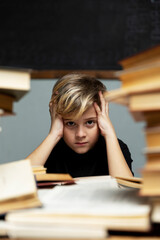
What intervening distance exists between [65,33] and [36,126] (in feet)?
2.16

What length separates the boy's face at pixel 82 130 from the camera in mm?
1417

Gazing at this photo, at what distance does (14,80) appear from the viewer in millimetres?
509

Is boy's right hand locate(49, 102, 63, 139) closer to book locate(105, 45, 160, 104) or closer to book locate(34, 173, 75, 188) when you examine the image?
book locate(34, 173, 75, 188)

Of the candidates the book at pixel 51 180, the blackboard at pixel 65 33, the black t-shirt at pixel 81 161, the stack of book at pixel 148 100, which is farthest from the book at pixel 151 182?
the blackboard at pixel 65 33

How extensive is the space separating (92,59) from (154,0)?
55cm

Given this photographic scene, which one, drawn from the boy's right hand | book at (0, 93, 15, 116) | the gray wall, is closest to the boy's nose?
the boy's right hand

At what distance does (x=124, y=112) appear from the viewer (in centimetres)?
219

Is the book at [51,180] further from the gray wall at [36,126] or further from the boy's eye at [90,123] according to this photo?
the gray wall at [36,126]

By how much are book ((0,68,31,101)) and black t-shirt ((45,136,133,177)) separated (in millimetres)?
1227

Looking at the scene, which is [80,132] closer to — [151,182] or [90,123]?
[90,123]

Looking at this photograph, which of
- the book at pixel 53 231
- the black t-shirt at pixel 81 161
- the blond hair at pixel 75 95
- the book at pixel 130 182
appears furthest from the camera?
the black t-shirt at pixel 81 161

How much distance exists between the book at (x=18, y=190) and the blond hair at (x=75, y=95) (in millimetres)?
843

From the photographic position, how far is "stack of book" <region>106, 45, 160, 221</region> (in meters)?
0.45

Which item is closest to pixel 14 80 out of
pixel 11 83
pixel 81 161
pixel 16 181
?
pixel 11 83
